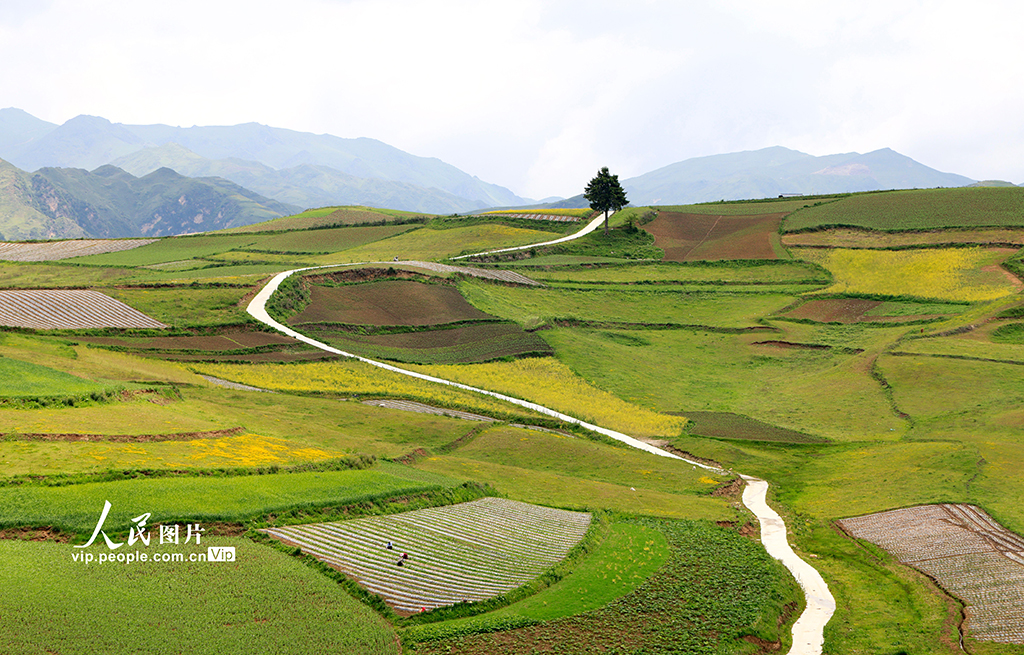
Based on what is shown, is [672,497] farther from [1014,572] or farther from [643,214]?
[643,214]

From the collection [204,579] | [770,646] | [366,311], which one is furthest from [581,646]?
[366,311]

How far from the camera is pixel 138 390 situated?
4438cm

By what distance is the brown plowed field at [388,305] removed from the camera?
261ft

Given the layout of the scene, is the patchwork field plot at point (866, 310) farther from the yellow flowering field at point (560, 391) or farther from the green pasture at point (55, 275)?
the green pasture at point (55, 275)

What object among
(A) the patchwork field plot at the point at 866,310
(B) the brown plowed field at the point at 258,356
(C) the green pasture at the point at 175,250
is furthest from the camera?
(C) the green pasture at the point at 175,250

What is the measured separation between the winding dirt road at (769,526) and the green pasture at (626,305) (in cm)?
2191

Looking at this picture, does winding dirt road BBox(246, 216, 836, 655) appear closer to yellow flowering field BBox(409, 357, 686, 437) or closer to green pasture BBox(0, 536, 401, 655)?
yellow flowering field BBox(409, 357, 686, 437)

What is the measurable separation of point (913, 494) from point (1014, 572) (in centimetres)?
1039

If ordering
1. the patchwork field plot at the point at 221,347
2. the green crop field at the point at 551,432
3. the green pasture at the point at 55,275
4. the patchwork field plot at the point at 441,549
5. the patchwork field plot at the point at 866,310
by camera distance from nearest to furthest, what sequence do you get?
the green crop field at the point at 551,432 < the patchwork field plot at the point at 441,549 < the patchwork field plot at the point at 221,347 < the patchwork field plot at the point at 866,310 < the green pasture at the point at 55,275

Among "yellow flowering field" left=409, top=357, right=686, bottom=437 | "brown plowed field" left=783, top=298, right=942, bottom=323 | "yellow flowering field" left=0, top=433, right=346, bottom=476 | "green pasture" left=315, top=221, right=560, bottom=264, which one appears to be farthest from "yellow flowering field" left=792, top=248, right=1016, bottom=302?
"yellow flowering field" left=0, top=433, right=346, bottom=476

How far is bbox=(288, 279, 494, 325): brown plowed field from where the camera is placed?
79.4m

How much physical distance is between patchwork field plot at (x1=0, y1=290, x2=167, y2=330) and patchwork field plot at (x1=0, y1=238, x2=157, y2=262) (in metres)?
50.8

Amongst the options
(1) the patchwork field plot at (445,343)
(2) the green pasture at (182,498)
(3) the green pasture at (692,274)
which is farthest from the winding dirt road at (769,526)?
(3) the green pasture at (692,274)

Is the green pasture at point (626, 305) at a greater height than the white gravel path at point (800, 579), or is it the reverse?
the green pasture at point (626, 305)
